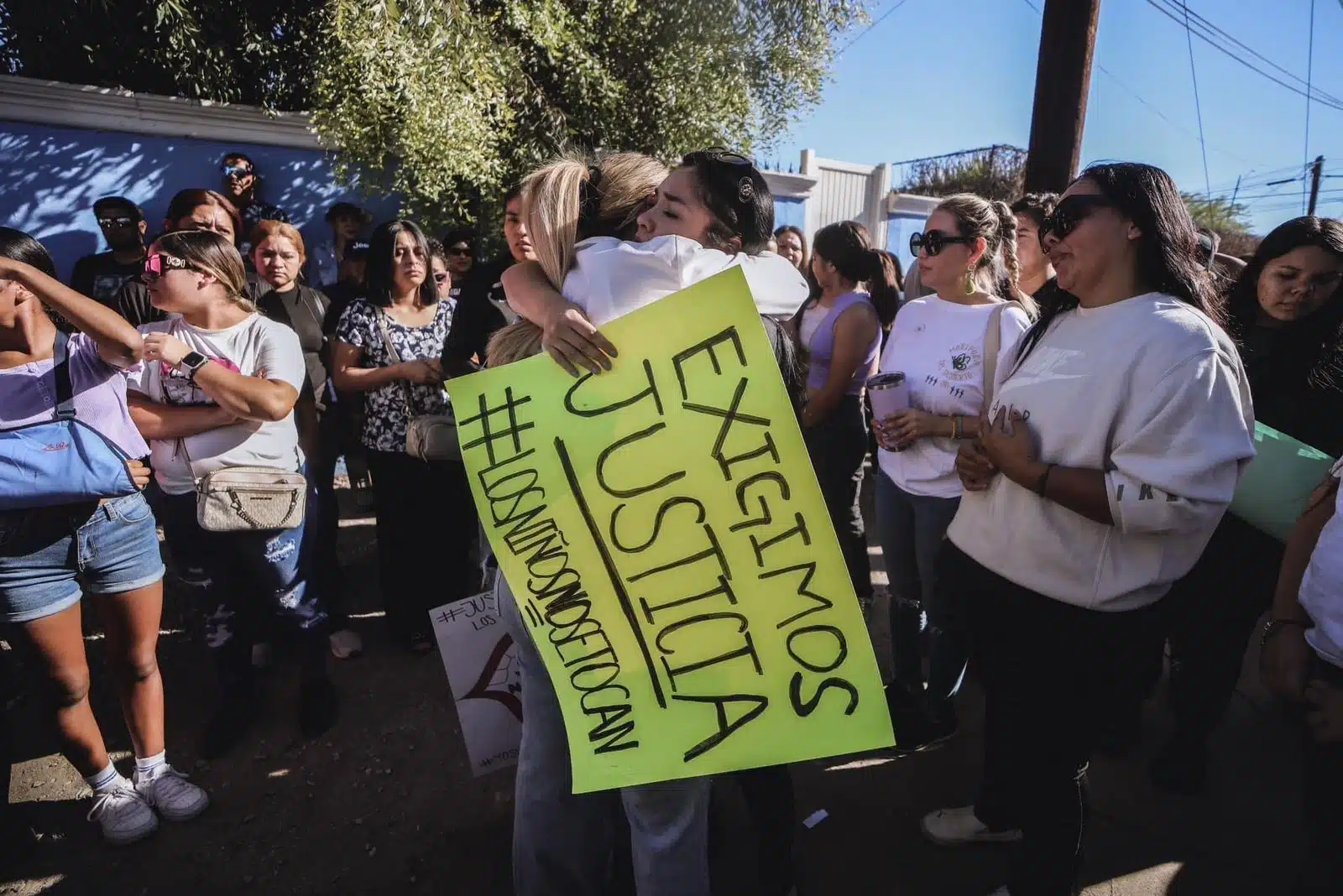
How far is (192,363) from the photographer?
7.30 ft

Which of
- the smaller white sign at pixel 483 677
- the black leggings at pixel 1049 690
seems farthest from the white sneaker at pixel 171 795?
the black leggings at pixel 1049 690

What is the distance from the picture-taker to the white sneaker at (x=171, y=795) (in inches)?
90.2

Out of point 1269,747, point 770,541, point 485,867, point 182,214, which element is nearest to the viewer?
point 770,541

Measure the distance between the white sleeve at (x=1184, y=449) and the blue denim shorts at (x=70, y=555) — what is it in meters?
2.49

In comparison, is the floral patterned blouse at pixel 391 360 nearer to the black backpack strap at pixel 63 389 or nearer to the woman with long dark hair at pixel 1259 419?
the black backpack strap at pixel 63 389

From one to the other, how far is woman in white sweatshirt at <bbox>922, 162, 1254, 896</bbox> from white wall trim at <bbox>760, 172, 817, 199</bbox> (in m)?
8.49

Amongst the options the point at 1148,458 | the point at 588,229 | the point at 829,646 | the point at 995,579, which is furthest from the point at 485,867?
the point at 1148,458

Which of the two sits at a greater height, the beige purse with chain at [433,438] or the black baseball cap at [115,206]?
the black baseball cap at [115,206]

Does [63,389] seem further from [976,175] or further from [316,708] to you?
[976,175]

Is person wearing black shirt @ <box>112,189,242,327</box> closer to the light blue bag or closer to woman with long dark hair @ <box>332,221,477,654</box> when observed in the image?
woman with long dark hair @ <box>332,221,477,654</box>

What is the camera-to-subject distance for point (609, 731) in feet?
4.39

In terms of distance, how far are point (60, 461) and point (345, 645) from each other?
5.28 ft

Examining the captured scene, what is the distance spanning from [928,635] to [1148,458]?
1.62 metres

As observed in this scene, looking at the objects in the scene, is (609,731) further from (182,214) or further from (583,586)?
(182,214)
